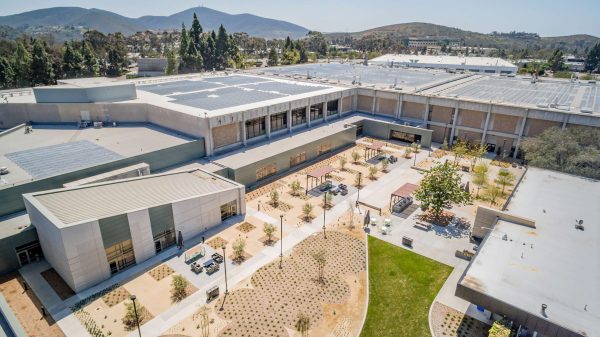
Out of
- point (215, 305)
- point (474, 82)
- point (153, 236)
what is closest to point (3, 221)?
point (153, 236)

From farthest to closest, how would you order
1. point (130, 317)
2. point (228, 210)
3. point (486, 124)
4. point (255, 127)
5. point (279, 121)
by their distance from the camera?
1. point (486, 124)
2. point (279, 121)
3. point (255, 127)
4. point (228, 210)
5. point (130, 317)

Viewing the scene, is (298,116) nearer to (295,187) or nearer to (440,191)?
(295,187)

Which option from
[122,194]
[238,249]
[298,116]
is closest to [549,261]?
[238,249]

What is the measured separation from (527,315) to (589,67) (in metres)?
223

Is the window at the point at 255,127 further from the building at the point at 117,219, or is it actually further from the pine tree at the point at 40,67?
the pine tree at the point at 40,67

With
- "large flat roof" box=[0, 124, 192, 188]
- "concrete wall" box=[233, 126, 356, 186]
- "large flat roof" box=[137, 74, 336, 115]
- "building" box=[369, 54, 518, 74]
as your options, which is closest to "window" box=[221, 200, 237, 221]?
"concrete wall" box=[233, 126, 356, 186]

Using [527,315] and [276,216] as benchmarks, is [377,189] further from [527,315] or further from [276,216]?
[527,315]

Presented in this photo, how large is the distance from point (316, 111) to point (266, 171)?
23167 millimetres

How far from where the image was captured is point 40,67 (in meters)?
89.4

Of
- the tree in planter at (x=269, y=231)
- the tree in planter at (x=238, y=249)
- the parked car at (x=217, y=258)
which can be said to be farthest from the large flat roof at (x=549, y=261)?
the parked car at (x=217, y=258)

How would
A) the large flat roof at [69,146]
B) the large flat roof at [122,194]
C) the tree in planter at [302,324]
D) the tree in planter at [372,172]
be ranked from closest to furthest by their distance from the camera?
the tree in planter at [302,324]
the large flat roof at [122,194]
the large flat roof at [69,146]
the tree in planter at [372,172]

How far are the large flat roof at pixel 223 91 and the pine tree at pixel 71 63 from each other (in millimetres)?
42965

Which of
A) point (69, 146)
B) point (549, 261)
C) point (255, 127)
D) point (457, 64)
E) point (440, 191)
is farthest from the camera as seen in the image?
point (457, 64)

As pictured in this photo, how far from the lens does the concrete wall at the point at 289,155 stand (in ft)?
155
